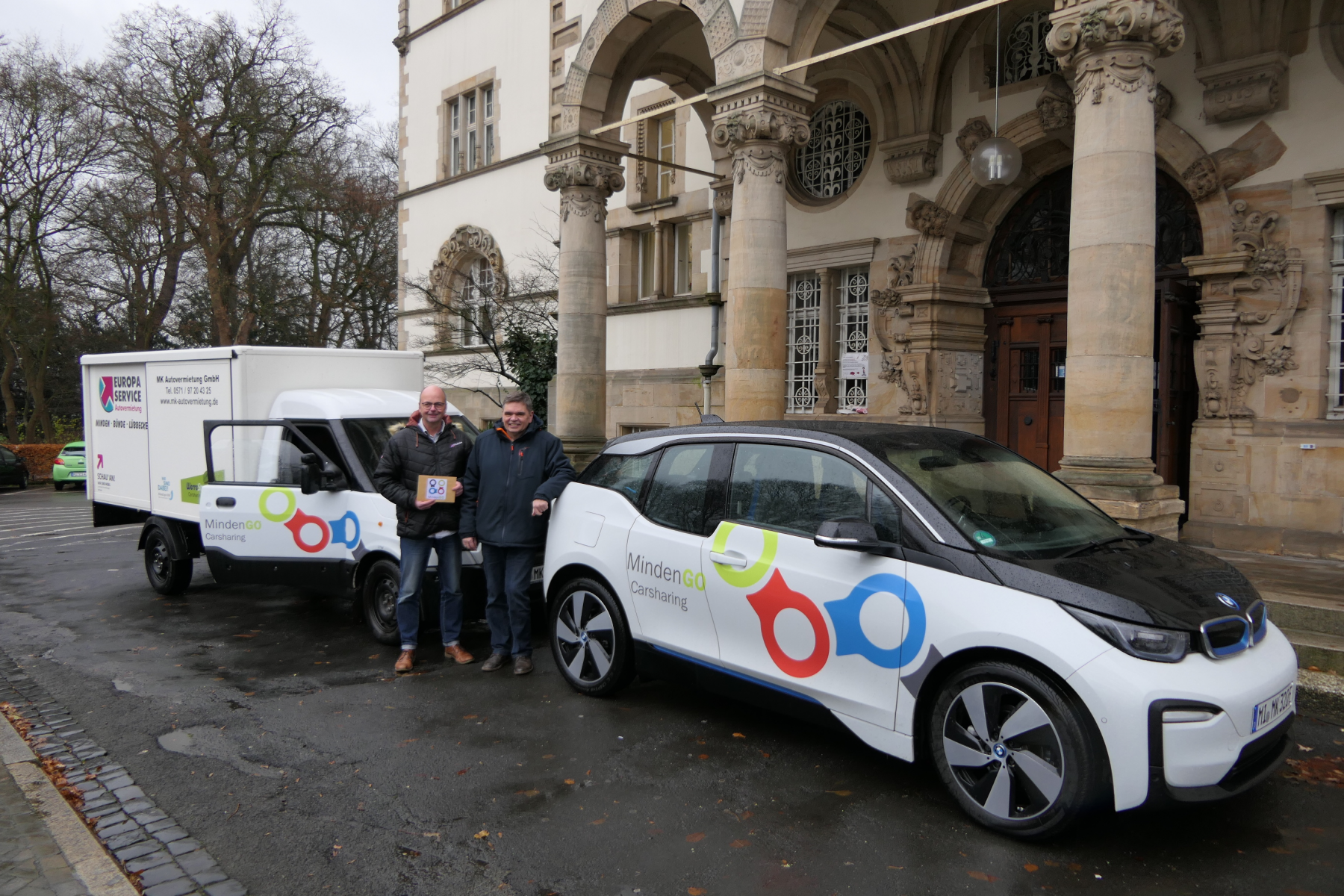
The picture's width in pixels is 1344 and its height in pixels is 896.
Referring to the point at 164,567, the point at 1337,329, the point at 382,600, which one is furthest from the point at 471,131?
the point at 1337,329

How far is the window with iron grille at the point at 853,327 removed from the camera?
1393 cm

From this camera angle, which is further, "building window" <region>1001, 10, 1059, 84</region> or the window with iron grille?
the window with iron grille

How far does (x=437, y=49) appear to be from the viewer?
2306 cm

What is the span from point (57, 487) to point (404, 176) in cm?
1373

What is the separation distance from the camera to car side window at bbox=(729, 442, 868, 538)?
15.1 feet

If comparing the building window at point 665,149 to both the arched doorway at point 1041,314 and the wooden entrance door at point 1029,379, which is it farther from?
the wooden entrance door at point 1029,379

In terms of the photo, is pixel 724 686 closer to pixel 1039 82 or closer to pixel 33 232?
pixel 1039 82

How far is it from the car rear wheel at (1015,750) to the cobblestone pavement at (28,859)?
337 centimetres

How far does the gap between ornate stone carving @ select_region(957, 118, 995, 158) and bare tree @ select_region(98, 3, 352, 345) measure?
21.3m

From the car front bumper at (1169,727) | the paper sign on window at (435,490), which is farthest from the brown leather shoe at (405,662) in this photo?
the car front bumper at (1169,727)

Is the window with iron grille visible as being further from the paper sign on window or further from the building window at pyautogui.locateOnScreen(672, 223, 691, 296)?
the paper sign on window

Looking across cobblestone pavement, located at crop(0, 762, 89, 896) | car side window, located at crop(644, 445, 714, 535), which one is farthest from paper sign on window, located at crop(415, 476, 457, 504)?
cobblestone pavement, located at crop(0, 762, 89, 896)

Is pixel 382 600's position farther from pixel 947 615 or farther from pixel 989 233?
pixel 989 233

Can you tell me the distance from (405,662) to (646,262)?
1247 cm
